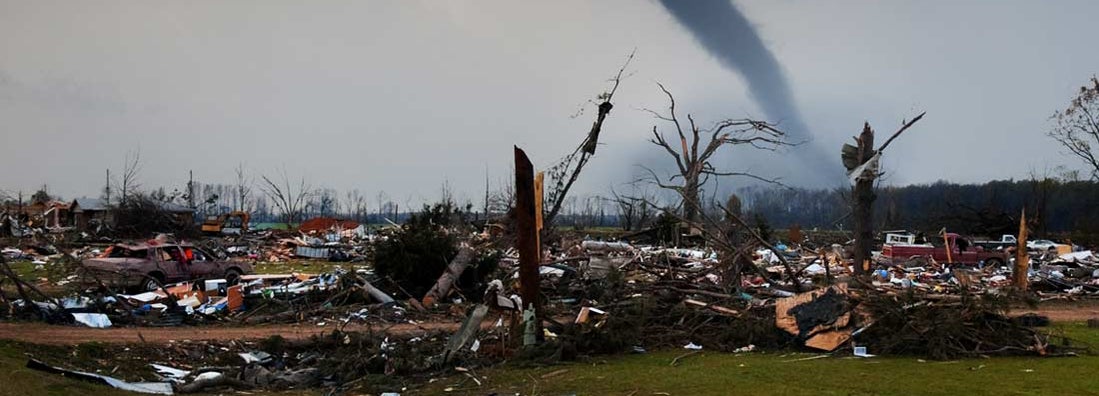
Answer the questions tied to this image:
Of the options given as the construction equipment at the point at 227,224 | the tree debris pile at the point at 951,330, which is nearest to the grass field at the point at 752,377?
the tree debris pile at the point at 951,330

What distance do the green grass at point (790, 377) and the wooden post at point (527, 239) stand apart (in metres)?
1.01

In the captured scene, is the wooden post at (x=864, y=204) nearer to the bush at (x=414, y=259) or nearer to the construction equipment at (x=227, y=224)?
the bush at (x=414, y=259)

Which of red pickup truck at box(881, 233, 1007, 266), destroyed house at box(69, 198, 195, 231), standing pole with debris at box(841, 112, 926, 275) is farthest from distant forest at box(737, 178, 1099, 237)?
destroyed house at box(69, 198, 195, 231)

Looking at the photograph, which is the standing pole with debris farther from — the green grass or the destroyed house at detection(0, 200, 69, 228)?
the destroyed house at detection(0, 200, 69, 228)

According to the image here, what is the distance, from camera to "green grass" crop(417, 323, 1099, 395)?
8.53m

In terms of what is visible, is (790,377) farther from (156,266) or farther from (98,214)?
(98,214)

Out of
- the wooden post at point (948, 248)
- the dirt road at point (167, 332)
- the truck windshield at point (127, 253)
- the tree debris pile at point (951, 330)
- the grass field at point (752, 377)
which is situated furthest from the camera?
the wooden post at point (948, 248)

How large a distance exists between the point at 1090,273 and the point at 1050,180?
37450 millimetres

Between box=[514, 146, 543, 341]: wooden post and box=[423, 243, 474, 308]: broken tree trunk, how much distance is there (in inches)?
255

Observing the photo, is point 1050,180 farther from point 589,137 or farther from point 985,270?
point 589,137

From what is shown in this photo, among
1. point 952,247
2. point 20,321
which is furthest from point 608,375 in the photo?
point 952,247

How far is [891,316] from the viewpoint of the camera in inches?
442

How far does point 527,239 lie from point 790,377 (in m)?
4.04

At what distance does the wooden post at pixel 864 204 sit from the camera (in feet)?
57.8
